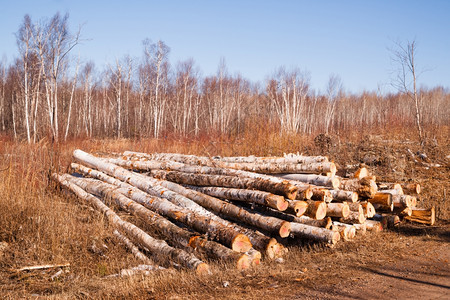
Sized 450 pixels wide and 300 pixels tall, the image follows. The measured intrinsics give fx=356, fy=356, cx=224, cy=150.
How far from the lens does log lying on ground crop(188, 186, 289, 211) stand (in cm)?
602

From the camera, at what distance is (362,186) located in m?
7.04

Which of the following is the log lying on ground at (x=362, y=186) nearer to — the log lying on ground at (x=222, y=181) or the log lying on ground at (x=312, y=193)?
the log lying on ground at (x=312, y=193)

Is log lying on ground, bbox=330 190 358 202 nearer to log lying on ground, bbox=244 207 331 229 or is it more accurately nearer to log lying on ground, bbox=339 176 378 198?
log lying on ground, bbox=339 176 378 198

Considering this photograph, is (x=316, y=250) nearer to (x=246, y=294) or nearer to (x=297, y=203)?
(x=297, y=203)

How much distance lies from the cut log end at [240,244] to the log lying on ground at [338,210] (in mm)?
2019

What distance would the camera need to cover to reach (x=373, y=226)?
724 centimetres

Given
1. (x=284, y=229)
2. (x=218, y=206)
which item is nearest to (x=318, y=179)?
(x=284, y=229)

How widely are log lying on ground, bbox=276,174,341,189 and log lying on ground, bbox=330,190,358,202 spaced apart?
0.39 feet

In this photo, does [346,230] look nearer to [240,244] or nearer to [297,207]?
[297,207]

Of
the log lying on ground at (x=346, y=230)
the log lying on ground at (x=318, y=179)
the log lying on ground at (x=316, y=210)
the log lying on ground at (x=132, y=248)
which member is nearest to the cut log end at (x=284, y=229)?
the log lying on ground at (x=316, y=210)

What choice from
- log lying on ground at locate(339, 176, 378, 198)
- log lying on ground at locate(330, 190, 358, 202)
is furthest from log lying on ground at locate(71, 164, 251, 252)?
log lying on ground at locate(339, 176, 378, 198)

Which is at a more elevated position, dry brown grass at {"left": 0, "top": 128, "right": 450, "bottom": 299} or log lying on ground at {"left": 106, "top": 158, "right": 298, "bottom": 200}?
log lying on ground at {"left": 106, "top": 158, "right": 298, "bottom": 200}

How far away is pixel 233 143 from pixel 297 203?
7.44 m

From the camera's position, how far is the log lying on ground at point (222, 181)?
6.32m
